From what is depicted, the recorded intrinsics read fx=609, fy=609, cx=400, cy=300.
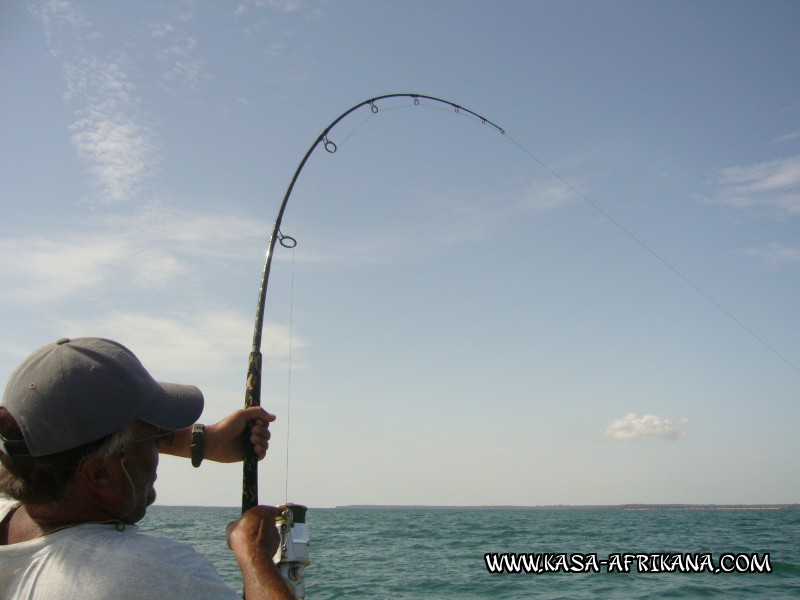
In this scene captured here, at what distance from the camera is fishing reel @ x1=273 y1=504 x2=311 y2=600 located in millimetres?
1829

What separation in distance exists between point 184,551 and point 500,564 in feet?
54.7

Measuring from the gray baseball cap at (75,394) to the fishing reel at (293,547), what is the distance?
675mm

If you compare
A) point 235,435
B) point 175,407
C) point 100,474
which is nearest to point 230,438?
point 235,435

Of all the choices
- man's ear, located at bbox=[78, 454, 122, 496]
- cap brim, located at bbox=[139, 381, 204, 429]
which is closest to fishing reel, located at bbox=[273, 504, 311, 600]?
cap brim, located at bbox=[139, 381, 204, 429]

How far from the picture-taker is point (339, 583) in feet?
43.4

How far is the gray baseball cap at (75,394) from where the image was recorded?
1200mm

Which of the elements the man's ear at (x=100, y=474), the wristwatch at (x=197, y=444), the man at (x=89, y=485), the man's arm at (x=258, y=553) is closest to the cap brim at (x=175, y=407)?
the man at (x=89, y=485)

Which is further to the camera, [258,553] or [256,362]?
[256,362]

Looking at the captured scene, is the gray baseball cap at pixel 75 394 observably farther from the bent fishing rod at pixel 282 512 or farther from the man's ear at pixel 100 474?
the bent fishing rod at pixel 282 512

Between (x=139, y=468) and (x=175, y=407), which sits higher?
(x=175, y=407)

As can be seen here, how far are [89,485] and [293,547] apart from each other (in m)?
0.78

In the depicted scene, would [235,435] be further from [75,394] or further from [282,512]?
[75,394]

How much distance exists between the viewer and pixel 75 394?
4.00ft

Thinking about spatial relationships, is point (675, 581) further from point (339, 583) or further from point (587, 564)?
point (339, 583)
